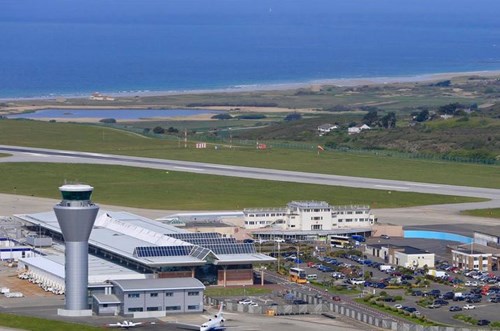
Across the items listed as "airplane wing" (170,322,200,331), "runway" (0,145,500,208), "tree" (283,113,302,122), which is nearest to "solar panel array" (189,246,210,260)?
"airplane wing" (170,322,200,331)

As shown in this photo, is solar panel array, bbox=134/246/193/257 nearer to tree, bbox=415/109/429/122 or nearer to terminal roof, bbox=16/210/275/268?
terminal roof, bbox=16/210/275/268

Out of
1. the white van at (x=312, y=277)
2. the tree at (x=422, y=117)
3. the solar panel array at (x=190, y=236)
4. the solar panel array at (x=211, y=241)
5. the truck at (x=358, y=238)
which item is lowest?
the white van at (x=312, y=277)

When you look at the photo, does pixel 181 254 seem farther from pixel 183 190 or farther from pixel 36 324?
pixel 183 190

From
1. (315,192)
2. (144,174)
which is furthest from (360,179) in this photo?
(144,174)

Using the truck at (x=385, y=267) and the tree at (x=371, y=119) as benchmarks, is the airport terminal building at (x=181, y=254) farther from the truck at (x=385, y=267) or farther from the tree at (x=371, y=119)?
the tree at (x=371, y=119)

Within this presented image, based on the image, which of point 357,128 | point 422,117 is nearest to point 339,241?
point 357,128

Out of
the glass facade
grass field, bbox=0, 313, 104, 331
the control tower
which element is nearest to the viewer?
grass field, bbox=0, 313, 104, 331

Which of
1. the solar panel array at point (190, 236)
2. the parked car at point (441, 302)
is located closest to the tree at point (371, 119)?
the solar panel array at point (190, 236)
